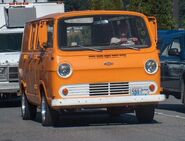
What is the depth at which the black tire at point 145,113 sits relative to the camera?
15.1 m

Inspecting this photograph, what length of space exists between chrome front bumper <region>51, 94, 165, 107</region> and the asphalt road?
0.50 m

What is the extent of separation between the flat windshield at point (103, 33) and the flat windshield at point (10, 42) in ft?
26.0

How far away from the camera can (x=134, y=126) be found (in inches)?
583

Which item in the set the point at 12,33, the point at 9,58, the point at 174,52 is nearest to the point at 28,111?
the point at 174,52

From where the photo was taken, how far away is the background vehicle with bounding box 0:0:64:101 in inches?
869

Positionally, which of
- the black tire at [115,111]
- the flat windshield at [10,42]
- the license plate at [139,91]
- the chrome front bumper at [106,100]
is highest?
the flat windshield at [10,42]

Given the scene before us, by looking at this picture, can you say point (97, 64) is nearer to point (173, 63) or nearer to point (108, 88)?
point (108, 88)

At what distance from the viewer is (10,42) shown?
23109 millimetres

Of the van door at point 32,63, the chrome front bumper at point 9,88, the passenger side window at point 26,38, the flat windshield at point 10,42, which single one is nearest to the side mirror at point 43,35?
the van door at point 32,63

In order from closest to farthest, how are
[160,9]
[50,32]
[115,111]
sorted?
[50,32] → [115,111] → [160,9]

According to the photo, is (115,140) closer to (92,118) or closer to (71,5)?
(92,118)

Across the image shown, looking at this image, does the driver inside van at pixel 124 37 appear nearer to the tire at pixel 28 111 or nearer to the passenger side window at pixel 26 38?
the passenger side window at pixel 26 38

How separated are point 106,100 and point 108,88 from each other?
254 millimetres

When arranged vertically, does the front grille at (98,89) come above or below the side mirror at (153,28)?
below
